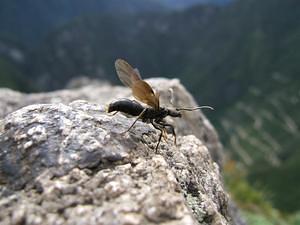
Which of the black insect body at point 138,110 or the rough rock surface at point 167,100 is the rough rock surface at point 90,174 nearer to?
the black insect body at point 138,110

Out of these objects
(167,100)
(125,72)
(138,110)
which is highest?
(167,100)

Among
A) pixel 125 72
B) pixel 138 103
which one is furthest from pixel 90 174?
pixel 125 72

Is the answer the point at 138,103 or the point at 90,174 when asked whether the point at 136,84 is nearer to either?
the point at 138,103

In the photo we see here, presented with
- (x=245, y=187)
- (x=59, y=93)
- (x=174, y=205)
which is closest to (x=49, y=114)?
(x=174, y=205)

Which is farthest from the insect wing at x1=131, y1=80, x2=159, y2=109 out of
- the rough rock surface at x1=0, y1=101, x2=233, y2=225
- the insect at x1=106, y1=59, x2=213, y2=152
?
the rough rock surface at x1=0, y1=101, x2=233, y2=225

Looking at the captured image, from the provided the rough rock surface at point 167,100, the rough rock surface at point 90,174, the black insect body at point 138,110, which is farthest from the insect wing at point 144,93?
the rough rock surface at point 167,100

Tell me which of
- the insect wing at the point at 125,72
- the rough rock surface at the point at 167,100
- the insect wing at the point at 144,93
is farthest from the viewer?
the rough rock surface at the point at 167,100
